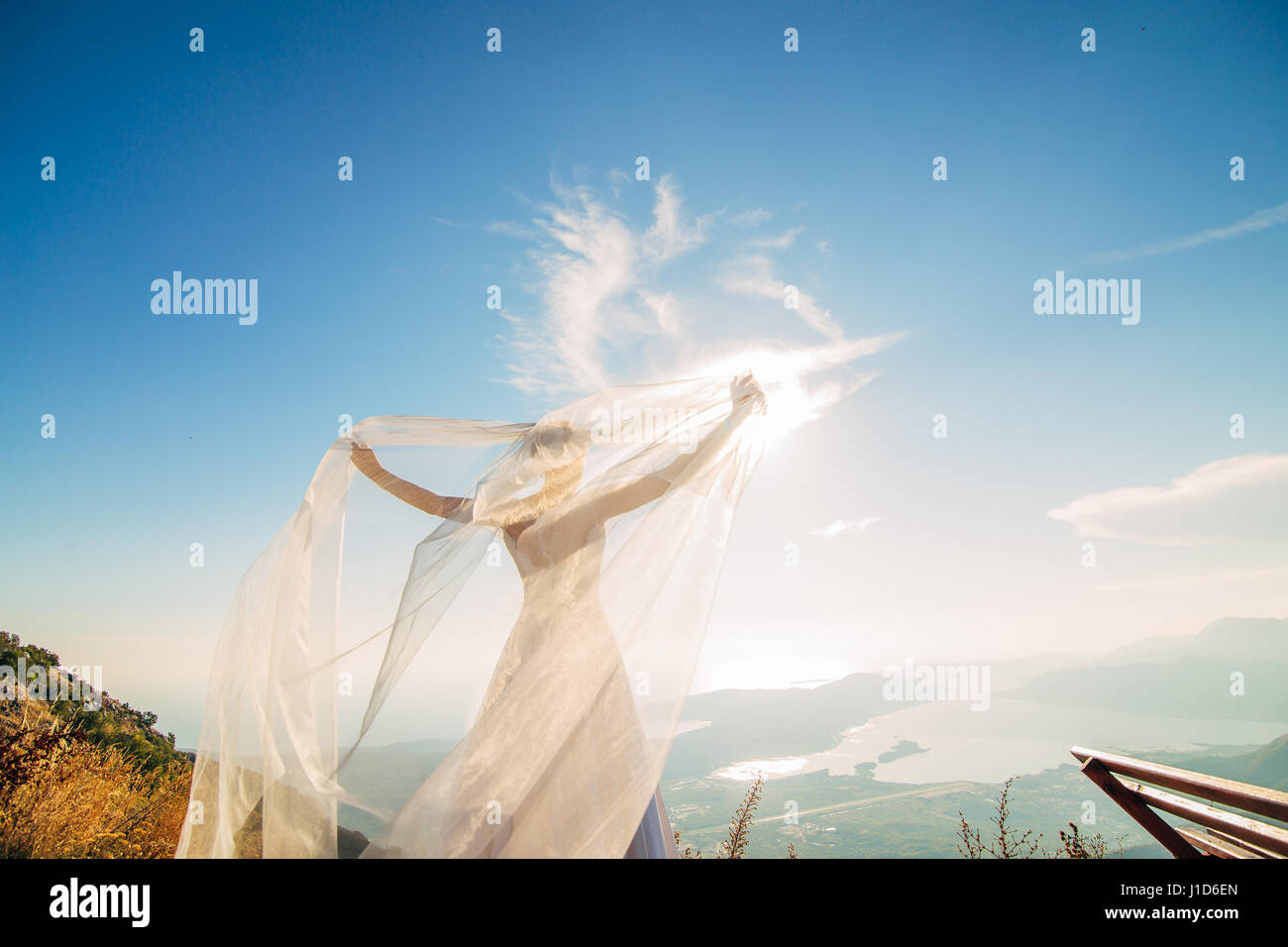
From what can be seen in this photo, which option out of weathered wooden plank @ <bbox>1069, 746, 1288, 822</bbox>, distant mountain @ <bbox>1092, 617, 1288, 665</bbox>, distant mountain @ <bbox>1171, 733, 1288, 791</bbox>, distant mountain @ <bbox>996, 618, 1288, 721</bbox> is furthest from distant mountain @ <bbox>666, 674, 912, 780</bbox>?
distant mountain @ <bbox>1092, 617, 1288, 665</bbox>

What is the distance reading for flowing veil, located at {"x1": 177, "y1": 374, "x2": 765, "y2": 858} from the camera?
89.3 inches

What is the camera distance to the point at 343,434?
126 inches

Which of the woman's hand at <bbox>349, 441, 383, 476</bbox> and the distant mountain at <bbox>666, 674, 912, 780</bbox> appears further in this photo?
the distant mountain at <bbox>666, 674, 912, 780</bbox>

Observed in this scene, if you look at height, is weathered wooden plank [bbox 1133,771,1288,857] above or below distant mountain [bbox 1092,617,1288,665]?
above

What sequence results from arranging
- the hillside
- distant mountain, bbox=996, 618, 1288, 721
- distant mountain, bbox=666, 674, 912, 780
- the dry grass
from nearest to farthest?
1. the dry grass
2. the hillside
3. distant mountain, bbox=666, 674, 912, 780
4. distant mountain, bbox=996, 618, 1288, 721

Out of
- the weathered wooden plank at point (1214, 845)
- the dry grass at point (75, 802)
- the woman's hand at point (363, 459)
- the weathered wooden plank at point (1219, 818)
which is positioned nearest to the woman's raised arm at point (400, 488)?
the woman's hand at point (363, 459)

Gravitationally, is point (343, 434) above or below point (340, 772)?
above

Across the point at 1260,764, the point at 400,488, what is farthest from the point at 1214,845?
the point at 1260,764

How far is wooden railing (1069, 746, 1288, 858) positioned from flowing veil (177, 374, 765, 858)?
1739mm

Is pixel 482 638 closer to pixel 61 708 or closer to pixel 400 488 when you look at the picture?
pixel 400 488

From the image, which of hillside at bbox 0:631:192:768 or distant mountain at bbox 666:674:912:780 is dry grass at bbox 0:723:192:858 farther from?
distant mountain at bbox 666:674:912:780
